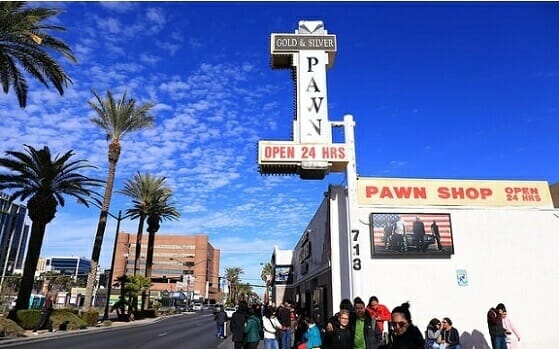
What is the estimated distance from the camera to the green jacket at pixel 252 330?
11.3 meters

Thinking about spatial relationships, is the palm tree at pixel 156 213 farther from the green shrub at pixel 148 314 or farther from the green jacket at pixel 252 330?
the green jacket at pixel 252 330

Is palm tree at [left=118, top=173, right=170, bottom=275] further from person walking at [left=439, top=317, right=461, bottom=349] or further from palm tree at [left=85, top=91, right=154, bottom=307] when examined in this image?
person walking at [left=439, top=317, right=461, bottom=349]

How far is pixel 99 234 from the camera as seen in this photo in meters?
32.5

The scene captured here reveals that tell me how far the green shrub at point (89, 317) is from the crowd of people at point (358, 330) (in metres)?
19.7

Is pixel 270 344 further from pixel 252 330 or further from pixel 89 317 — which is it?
pixel 89 317

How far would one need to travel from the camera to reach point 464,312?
15.0 metres

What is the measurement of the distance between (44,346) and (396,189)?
14447 millimetres

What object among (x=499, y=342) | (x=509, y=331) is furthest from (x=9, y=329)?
(x=509, y=331)

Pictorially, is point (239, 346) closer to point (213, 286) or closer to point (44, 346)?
point (44, 346)

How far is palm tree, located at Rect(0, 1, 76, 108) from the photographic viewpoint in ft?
59.5

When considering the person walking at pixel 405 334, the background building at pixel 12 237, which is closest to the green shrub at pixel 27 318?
the person walking at pixel 405 334

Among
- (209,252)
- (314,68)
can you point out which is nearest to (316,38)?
(314,68)

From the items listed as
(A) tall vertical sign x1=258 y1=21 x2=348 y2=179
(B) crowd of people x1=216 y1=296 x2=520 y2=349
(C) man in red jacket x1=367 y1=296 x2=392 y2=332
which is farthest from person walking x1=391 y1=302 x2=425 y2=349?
(A) tall vertical sign x1=258 y1=21 x2=348 y2=179

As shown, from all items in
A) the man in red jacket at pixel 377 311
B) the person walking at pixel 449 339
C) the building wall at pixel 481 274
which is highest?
the building wall at pixel 481 274
